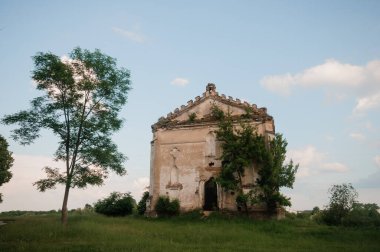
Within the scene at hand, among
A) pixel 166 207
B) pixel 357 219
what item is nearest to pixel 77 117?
pixel 166 207

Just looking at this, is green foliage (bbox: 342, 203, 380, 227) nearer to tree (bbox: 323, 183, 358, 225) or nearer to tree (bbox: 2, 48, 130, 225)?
tree (bbox: 323, 183, 358, 225)

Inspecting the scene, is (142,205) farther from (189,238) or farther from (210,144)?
(189,238)

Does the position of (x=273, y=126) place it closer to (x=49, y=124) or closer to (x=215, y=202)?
(x=215, y=202)

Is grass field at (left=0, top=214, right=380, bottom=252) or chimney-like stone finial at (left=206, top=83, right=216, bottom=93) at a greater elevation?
chimney-like stone finial at (left=206, top=83, right=216, bottom=93)

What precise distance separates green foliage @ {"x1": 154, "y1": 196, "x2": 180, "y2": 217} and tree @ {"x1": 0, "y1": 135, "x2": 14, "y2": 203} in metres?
18.6

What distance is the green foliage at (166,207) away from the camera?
82.0 feet

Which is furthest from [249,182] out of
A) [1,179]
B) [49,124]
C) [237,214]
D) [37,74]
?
[1,179]

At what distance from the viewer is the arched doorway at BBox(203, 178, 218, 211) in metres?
25.3

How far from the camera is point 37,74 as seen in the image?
20109 mm

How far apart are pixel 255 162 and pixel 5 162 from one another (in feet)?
86.0

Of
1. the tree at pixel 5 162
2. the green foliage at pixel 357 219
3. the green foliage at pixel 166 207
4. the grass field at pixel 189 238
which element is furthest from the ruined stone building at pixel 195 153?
the tree at pixel 5 162

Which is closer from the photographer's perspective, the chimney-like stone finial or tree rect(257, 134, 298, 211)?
tree rect(257, 134, 298, 211)

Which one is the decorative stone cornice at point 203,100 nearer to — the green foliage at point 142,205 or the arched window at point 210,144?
the arched window at point 210,144

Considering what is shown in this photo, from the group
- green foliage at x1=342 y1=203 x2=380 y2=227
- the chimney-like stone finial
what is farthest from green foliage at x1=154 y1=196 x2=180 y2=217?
green foliage at x1=342 y1=203 x2=380 y2=227
